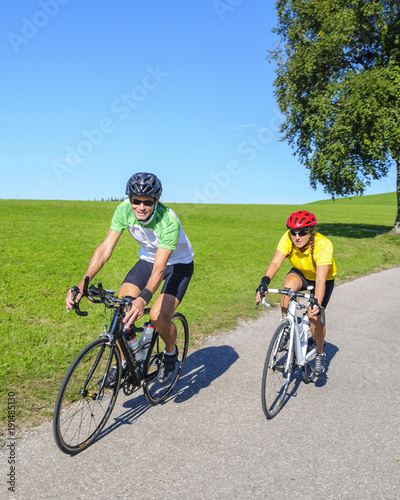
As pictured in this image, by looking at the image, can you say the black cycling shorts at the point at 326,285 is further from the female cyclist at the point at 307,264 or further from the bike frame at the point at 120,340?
the bike frame at the point at 120,340

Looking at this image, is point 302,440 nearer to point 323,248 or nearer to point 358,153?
point 323,248

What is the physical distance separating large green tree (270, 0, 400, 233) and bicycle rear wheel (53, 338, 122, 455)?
2055 centimetres

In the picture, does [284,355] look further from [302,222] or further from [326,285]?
[302,222]

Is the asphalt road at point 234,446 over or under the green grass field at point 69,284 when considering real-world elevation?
under

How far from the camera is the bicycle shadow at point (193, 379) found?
163 inches

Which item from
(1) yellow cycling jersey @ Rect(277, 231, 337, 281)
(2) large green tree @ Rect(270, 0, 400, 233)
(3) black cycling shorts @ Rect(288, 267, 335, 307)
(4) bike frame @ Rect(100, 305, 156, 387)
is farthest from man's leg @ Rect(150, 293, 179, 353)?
(2) large green tree @ Rect(270, 0, 400, 233)

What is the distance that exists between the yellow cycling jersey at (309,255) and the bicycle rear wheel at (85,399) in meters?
2.36

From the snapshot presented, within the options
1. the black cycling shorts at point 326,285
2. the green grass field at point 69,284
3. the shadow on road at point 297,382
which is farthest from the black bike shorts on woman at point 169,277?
the shadow on road at point 297,382

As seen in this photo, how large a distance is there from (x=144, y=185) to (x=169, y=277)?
1.14 meters

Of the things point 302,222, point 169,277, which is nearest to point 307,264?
point 302,222

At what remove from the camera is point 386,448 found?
372 cm

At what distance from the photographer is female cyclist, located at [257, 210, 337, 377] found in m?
4.61

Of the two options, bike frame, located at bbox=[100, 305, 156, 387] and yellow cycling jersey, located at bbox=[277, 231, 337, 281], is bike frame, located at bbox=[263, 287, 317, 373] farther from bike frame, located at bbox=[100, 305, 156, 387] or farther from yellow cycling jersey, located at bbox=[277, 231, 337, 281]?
bike frame, located at bbox=[100, 305, 156, 387]

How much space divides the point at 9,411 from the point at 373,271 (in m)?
13.0
